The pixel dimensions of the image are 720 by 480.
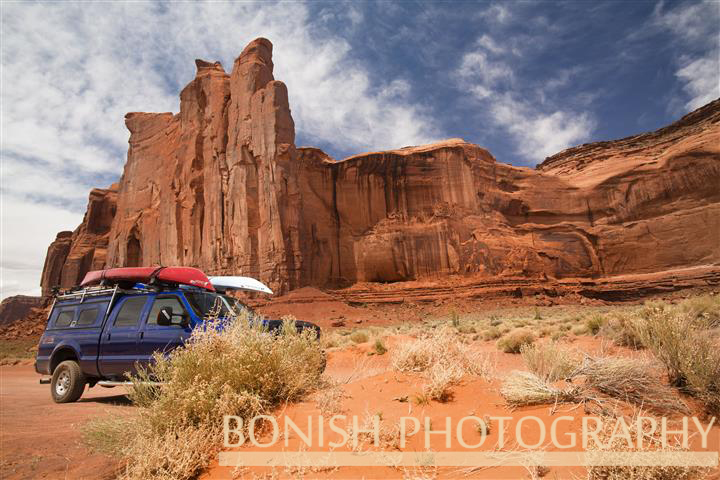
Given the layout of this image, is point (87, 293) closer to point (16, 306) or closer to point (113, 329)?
point (113, 329)

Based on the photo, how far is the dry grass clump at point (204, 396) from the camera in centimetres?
326

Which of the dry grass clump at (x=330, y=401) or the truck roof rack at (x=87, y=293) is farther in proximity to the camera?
the truck roof rack at (x=87, y=293)

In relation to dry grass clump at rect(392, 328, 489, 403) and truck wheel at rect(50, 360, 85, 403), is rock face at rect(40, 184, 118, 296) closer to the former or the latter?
truck wheel at rect(50, 360, 85, 403)

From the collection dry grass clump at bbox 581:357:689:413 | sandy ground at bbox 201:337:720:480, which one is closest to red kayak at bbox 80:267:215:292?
sandy ground at bbox 201:337:720:480

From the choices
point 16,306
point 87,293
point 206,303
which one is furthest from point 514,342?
point 16,306

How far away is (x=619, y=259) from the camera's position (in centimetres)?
4772

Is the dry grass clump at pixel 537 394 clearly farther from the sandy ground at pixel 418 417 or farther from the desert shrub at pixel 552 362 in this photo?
the desert shrub at pixel 552 362

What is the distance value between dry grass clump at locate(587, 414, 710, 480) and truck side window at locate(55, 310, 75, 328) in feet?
31.9

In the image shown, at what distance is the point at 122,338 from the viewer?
743 centimetres

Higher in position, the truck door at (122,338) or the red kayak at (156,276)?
the red kayak at (156,276)

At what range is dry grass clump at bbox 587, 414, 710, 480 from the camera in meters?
2.55

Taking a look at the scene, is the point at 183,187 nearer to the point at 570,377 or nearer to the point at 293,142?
the point at 293,142

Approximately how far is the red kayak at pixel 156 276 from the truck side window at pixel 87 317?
1.97ft

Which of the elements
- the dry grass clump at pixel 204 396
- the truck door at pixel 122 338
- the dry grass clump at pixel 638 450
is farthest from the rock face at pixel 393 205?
the dry grass clump at pixel 638 450
